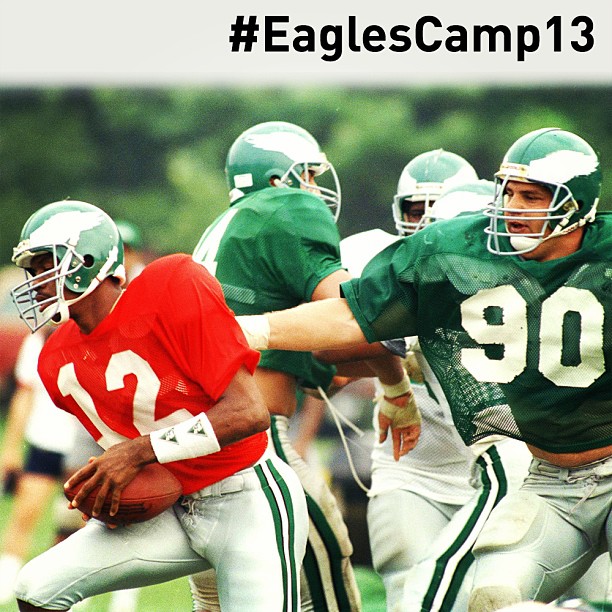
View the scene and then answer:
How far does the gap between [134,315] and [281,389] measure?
3.80 ft

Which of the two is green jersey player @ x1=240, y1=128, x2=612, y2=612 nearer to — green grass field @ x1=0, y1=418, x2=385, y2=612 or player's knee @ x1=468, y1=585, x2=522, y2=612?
player's knee @ x1=468, y1=585, x2=522, y2=612

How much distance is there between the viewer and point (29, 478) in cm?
756

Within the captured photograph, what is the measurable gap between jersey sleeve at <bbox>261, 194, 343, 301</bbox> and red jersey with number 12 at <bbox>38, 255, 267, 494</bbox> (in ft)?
3.06

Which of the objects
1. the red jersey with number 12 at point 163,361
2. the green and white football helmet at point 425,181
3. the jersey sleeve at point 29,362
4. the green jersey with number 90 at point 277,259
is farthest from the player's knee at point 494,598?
the jersey sleeve at point 29,362

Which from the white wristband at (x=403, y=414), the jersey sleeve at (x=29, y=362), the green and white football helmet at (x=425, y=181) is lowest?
the jersey sleeve at (x=29, y=362)

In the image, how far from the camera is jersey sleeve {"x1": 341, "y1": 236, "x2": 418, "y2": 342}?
164 inches

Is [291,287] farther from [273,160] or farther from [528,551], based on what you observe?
[528,551]

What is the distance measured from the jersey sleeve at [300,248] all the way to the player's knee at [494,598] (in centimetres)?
149

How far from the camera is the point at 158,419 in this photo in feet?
13.1

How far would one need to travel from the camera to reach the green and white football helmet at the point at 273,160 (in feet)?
18.2

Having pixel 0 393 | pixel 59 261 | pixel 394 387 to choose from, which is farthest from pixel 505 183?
pixel 0 393

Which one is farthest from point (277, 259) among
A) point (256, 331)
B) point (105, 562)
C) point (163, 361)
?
point (105, 562)

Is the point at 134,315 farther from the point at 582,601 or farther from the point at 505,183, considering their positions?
the point at 582,601

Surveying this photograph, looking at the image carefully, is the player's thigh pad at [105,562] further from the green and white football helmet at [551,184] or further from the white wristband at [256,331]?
the green and white football helmet at [551,184]
